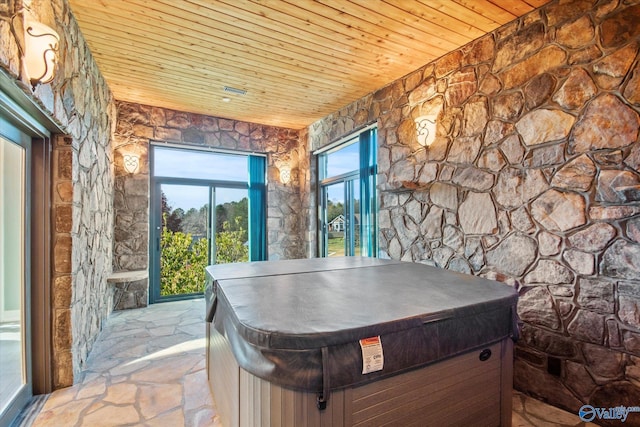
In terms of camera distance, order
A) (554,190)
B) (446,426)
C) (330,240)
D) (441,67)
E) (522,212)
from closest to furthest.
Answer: (446,426), (554,190), (522,212), (441,67), (330,240)

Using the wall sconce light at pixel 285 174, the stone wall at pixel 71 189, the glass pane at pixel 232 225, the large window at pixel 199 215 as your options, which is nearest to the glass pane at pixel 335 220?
the wall sconce light at pixel 285 174

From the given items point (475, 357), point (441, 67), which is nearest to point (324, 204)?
point (441, 67)

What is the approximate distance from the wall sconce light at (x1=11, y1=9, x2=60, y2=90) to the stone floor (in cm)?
196

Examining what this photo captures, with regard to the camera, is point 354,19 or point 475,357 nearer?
point 475,357

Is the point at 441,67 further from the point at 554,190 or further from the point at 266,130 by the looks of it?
the point at 266,130

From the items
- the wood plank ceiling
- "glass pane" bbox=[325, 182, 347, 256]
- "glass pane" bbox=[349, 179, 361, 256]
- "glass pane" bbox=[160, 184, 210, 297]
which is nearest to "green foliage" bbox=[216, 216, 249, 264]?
"glass pane" bbox=[160, 184, 210, 297]

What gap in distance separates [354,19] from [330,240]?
3.12 meters

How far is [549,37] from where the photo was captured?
2.03 meters

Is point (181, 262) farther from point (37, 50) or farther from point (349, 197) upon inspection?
point (37, 50)

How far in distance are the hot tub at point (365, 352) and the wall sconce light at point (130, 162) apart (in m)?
3.31

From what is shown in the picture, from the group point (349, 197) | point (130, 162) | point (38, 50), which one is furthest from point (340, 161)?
point (38, 50)

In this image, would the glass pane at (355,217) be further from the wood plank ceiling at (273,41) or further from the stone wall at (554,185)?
the stone wall at (554,185)

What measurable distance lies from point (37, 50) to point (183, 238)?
3.36m

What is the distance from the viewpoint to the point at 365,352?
100cm
